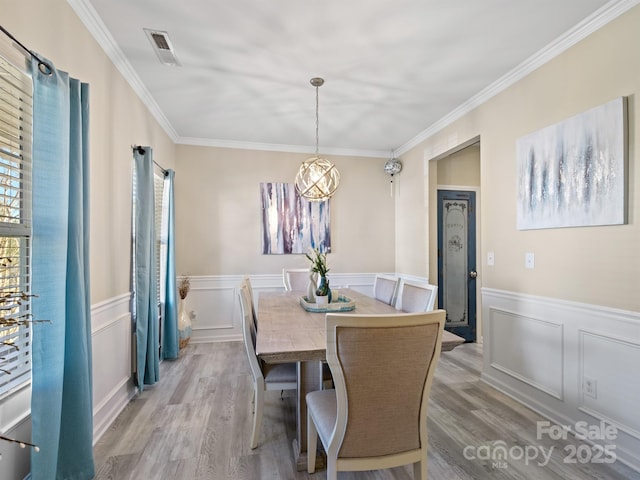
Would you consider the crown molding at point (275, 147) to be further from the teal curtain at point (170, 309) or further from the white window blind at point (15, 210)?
the white window blind at point (15, 210)

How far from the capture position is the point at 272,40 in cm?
222

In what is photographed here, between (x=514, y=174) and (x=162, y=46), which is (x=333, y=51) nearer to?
(x=162, y=46)

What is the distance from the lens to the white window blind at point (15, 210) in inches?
54.7

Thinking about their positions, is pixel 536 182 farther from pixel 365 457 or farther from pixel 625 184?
pixel 365 457

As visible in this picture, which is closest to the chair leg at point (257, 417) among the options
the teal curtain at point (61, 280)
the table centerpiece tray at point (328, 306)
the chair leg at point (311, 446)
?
the chair leg at point (311, 446)

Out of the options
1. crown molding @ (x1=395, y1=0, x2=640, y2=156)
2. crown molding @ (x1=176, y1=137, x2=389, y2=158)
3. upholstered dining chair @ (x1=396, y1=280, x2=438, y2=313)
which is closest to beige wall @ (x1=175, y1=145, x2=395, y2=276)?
crown molding @ (x1=176, y1=137, x2=389, y2=158)

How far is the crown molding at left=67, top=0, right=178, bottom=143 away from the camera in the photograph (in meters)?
1.88

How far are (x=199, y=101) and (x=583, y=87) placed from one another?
3.20 m

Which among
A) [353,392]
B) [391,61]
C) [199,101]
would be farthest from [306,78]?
[353,392]

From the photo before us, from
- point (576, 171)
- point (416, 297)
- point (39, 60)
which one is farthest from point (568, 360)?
point (39, 60)

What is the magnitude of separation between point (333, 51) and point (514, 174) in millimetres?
1812

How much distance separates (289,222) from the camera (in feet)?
14.7

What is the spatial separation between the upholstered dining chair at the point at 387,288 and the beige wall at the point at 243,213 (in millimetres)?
1554

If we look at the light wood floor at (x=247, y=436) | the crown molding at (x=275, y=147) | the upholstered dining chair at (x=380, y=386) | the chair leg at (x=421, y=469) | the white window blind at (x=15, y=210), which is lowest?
the light wood floor at (x=247, y=436)
